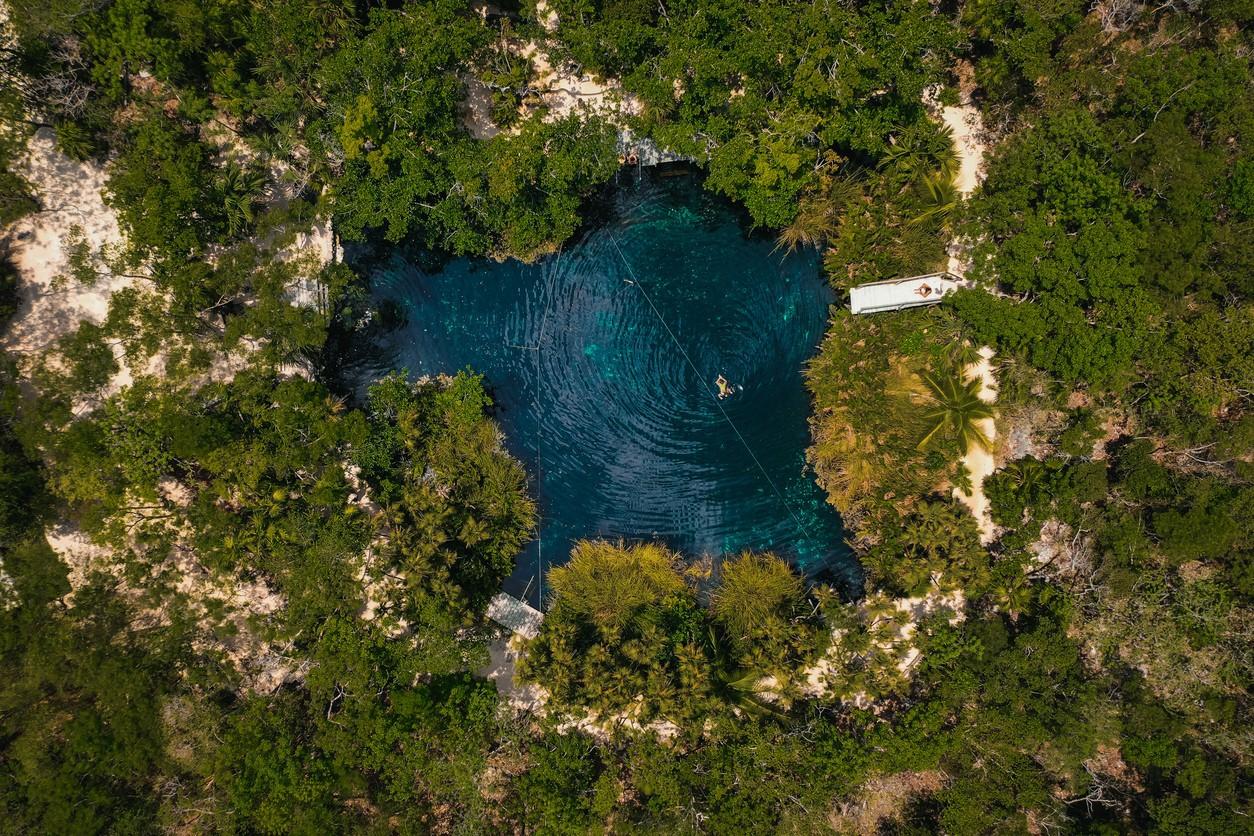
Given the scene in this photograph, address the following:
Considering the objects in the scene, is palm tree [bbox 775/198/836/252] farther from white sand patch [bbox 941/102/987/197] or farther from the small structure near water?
white sand patch [bbox 941/102/987/197]

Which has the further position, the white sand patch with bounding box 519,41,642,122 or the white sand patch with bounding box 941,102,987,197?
the white sand patch with bounding box 519,41,642,122

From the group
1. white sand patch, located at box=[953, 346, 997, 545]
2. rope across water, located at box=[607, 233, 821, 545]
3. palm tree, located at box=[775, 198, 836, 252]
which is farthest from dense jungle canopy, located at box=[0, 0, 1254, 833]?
rope across water, located at box=[607, 233, 821, 545]

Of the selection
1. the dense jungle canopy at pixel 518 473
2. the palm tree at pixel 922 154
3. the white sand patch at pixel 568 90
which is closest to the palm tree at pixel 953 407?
the dense jungle canopy at pixel 518 473

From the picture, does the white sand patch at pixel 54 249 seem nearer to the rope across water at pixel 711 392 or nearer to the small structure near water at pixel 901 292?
the rope across water at pixel 711 392

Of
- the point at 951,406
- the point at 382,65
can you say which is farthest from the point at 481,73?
the point at 951,406

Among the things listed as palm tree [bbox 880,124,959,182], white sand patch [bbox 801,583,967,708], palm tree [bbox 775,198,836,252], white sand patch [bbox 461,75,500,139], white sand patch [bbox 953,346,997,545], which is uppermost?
white sand patch [bbox 461,75,500,139]

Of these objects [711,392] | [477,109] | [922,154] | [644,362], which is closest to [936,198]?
[922,154]

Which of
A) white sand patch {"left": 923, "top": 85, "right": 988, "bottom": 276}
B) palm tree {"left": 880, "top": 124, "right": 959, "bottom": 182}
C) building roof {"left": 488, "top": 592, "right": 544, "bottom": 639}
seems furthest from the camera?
building roof {"left": 488, "top": 592, "right": 544, "bottom": 639}

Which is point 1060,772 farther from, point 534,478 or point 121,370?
point 121,370
